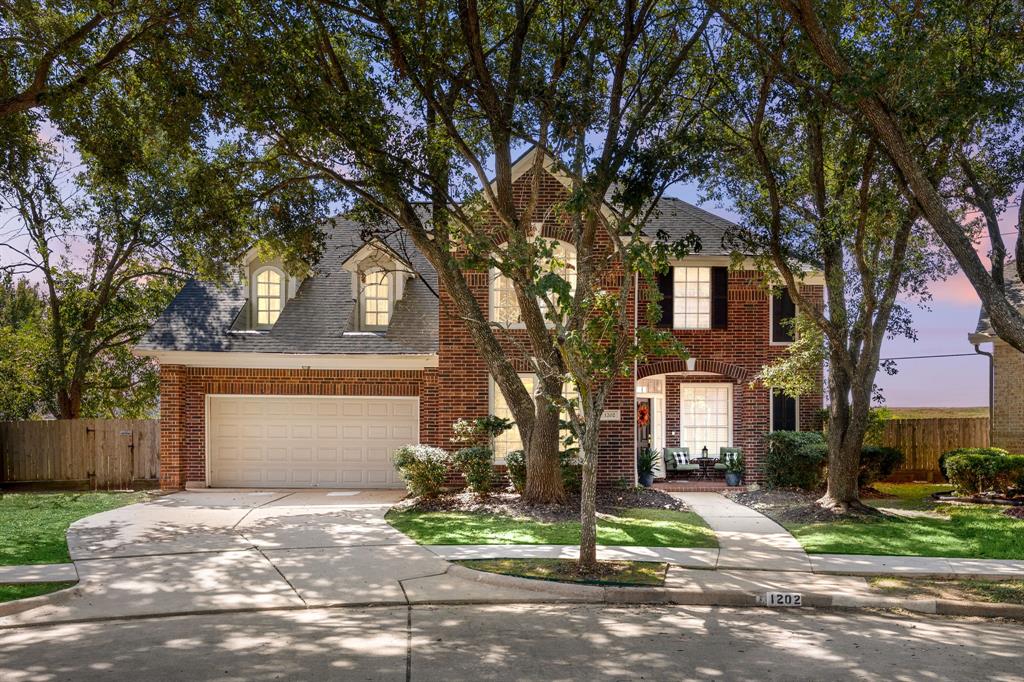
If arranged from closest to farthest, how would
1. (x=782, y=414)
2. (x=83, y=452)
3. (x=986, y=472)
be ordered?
(x=986, y=472) < (x=782, y=414) < (x=83, y=452)

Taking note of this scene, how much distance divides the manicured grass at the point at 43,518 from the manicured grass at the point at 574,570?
566 centimetres

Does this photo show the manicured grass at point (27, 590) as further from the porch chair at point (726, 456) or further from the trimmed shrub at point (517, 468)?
the porch chair at point (726, 456)

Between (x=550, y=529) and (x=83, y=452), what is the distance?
13.8m

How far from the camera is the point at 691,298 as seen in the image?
2034 cm

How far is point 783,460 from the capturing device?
1825cm

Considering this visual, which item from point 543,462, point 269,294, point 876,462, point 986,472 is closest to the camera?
point 543,462

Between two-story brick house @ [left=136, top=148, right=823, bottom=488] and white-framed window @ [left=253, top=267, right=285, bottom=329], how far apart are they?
3cm

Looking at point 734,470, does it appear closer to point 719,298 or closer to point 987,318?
point 719,298

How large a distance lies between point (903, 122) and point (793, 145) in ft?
12.7

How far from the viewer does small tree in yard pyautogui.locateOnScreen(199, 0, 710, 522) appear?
12.7m

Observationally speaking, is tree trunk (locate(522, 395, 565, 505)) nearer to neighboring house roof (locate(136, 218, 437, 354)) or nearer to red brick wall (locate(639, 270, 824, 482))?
neighboring house roof (locate(136, 218, 437, 354))

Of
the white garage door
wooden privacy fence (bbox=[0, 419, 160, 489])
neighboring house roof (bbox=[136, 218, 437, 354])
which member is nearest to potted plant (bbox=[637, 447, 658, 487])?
the white garage door

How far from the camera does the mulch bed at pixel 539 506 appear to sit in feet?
47.9

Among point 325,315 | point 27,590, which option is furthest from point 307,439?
point 27,590
